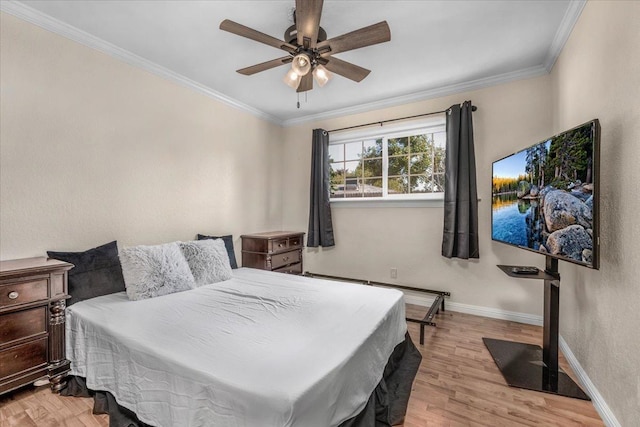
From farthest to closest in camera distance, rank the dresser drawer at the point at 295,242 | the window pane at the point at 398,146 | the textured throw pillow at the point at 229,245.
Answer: the dresser drawer at the point at 295,242 → the window pane at the point at 398,146 → the textured throw pillow at the point at 229,245

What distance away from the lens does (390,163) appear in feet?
12.6

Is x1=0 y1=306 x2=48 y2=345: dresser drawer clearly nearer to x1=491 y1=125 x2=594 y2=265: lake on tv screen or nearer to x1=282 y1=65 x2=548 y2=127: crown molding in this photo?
x1=491 y1=125 x2=594 y2=265: lake on tv screen

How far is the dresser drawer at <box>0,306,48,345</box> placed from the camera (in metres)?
1.67

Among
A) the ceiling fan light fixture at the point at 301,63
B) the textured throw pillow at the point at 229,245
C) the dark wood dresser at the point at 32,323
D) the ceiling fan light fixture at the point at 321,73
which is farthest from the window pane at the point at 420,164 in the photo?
the dark wood dresser at the point at 32,323

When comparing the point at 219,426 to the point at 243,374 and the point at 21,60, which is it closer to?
the point at 243,374

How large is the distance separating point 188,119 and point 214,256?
5.22ft

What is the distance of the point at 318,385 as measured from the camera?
109 centimetres

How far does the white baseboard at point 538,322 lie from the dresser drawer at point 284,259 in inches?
62.4

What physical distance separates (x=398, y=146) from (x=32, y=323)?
3789 millimetres

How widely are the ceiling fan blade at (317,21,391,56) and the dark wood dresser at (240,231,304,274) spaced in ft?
7.63

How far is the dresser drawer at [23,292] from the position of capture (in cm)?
166

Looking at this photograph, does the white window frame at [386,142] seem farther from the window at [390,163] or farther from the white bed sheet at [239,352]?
the white bed sheet at [239,352]

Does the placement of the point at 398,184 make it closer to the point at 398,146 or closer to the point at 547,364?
the point at 398,146

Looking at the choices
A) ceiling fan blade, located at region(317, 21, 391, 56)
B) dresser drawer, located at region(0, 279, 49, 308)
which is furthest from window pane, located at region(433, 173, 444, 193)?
dresser drawer, located at region(0, 279, 49, 308)
